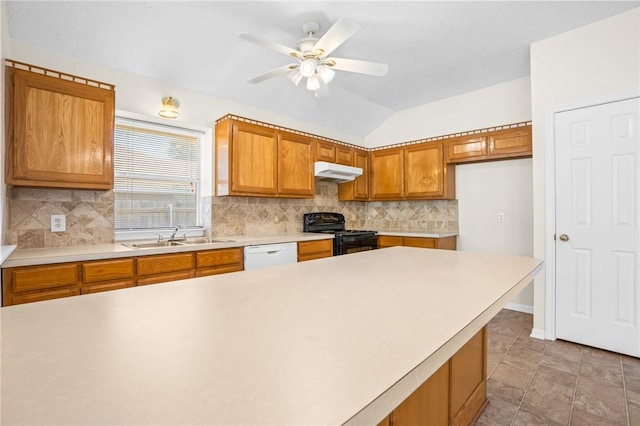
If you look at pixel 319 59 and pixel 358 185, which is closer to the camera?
pixel 319 59

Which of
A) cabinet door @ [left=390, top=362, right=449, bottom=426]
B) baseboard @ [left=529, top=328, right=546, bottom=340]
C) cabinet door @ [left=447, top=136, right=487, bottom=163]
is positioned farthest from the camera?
cabinet door @ [left=447, top=136, right=487, bottom=163]

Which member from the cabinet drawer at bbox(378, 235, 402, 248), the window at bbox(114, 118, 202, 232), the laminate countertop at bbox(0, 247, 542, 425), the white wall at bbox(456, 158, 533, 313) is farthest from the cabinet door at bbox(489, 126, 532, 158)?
the window at bbox(114, 118, 202, 232)

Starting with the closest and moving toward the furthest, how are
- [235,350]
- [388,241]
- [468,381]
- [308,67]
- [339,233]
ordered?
[235,350]
[468,381]
[308,67]
[339,233]
[388,241]

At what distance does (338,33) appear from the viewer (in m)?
1.97

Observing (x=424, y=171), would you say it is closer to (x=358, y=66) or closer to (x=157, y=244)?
(x=358, y=66)

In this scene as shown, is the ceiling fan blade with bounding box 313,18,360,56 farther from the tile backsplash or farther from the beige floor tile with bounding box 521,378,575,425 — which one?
the beige floor tile with bounding box 521,378,575,425

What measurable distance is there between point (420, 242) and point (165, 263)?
9.59 ft

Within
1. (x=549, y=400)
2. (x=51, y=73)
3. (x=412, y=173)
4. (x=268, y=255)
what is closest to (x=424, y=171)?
(x=412, y=173)

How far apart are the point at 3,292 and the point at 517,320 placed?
4.35 meters

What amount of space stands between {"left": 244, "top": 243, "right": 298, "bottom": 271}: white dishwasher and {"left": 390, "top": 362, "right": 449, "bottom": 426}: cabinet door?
77.5 inches

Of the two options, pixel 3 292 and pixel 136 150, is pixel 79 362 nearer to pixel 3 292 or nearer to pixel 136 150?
pixel 3 292

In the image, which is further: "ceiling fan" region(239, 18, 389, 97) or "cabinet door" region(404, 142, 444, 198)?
"cabinet door" region(404, 142, 444, 198)

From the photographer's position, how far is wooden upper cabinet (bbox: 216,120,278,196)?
3139mm

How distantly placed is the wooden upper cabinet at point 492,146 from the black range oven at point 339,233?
150cm
